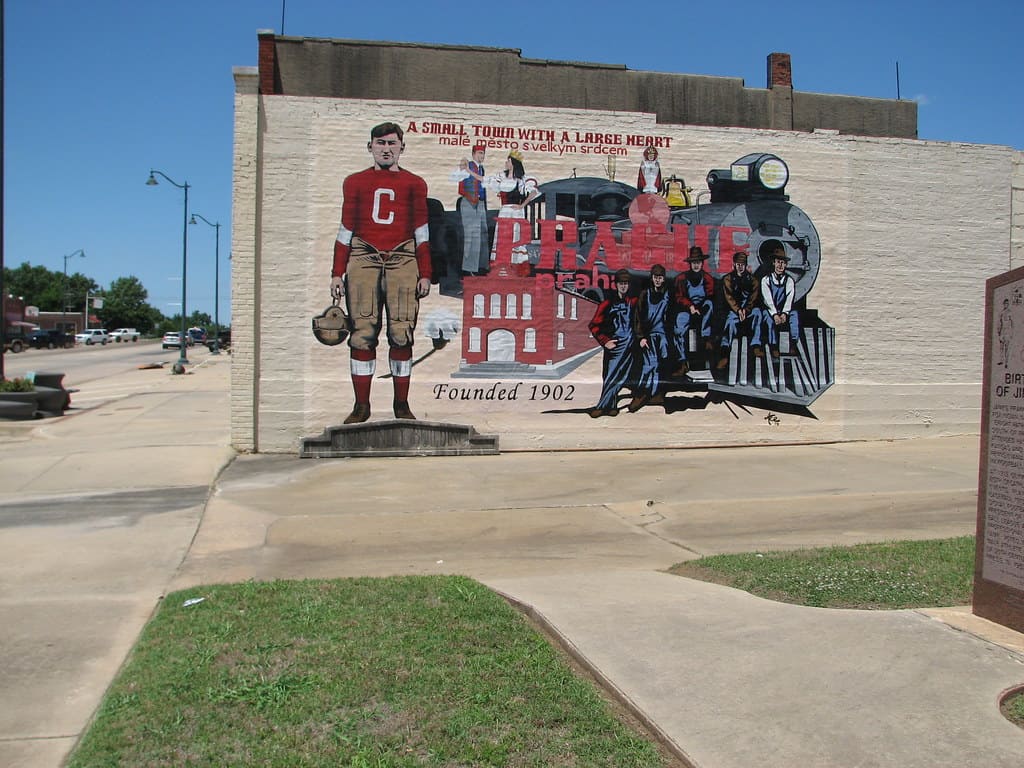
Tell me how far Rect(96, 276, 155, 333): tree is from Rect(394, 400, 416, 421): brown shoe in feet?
475

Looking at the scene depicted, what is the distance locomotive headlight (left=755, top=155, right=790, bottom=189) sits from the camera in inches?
652

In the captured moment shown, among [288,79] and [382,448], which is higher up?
[288,79]

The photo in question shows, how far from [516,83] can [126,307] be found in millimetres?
147245

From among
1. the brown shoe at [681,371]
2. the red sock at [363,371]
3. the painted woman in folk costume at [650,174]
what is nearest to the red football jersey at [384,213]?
the red sock at [363,371]

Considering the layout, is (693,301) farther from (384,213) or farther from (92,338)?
(92,338)

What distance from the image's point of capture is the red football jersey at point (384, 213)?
603 inches

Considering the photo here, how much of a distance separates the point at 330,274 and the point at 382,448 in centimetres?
310

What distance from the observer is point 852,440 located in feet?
56.3

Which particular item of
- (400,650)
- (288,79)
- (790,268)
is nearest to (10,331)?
(288,79)

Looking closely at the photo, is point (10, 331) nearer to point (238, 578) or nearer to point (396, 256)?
point (396, 256)

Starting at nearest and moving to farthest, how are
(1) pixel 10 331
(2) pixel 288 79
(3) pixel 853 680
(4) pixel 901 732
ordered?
1. (4) pixel 901 732
2. (3) pixel 853 680
3. (2) pixel 288 79
4. (1) pixel 10 331

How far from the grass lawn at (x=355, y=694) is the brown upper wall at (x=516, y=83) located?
11.9 meters

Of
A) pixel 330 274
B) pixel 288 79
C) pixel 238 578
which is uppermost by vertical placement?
pixel 288 79

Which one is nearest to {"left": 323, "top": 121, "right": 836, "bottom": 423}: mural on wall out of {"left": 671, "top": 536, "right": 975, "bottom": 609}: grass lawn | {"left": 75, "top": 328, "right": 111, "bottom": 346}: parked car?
{"left": 671, "top": 536, "right": 975, "bottom": 609}: grass lawn
